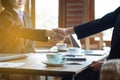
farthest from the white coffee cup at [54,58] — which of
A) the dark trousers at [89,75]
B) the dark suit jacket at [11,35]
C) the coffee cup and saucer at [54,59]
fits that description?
the dark suit jacket at [11,35]

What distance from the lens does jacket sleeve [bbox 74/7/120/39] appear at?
227 centimetres

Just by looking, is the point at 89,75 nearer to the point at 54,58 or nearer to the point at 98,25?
the point at 98,25

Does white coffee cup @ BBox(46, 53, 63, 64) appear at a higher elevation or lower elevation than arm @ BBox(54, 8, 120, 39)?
lower

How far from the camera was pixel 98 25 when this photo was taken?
2.32m

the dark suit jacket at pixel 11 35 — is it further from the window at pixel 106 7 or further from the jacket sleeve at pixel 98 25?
the window at pixel 106 7

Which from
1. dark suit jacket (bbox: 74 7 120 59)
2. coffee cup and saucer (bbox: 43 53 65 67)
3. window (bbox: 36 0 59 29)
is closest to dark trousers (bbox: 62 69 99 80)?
dark suit jacket (bbox: 74 7 120 59)

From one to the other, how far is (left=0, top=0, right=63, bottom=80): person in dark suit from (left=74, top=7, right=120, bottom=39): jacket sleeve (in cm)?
25

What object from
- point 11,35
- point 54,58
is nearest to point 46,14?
point 11,35

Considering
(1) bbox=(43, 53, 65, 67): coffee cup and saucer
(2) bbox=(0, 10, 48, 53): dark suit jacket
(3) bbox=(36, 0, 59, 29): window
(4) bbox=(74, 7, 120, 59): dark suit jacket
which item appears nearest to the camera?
(1) bbox=(43, 53, 65, 67): coffee cup and saucer

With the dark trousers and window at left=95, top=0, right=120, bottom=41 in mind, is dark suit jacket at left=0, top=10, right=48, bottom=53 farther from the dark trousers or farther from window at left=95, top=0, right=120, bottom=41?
window at left=95, top=0, right=120, bottom=41

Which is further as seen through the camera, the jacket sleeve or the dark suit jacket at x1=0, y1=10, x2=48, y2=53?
the dark suit jacket at x1=0, y1=10, x2=48, y2=53

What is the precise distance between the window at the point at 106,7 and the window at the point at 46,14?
2.01 feet

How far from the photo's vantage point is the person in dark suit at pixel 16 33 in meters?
2.48

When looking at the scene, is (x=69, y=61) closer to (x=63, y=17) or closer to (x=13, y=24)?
(x=13, y=24)
